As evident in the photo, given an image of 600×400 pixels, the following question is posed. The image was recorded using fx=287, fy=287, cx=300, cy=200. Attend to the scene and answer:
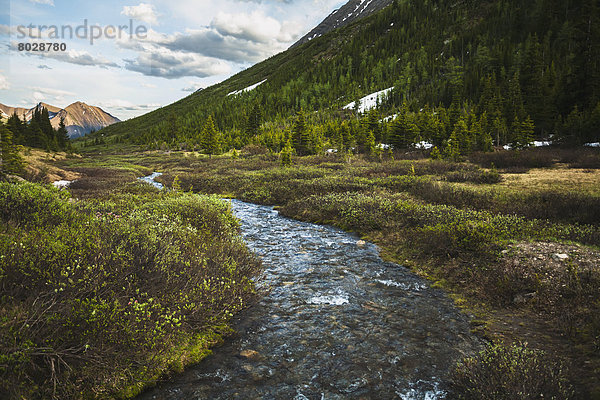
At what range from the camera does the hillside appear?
5028 cm

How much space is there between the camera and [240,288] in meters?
8.02

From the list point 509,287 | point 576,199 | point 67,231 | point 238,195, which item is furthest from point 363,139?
point 67,231

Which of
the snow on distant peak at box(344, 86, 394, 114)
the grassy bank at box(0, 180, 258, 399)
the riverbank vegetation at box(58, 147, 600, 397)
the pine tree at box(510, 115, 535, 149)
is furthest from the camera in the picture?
the snow on distant peak at box(344, 86, 394, 114)

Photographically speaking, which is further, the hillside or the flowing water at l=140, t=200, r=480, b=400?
the hillside

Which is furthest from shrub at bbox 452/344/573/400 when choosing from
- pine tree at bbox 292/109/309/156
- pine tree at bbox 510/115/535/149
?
pine tree at bbox 292/109/309/156

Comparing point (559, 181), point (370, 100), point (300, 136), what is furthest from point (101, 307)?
point (370, 100)

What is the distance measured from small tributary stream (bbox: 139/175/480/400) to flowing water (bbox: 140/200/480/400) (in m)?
0.02

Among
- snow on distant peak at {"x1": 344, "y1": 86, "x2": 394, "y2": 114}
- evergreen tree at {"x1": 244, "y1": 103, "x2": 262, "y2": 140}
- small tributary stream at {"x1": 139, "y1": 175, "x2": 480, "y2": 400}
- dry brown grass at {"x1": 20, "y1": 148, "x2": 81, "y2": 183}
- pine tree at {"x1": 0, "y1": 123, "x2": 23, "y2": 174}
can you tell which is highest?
snow on distant peak at {"x1": 344, "y1": 86, "x2": 394, "y2": 114}

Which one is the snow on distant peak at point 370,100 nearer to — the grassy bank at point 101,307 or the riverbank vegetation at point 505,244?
the riverbank vegetation at point 505,244

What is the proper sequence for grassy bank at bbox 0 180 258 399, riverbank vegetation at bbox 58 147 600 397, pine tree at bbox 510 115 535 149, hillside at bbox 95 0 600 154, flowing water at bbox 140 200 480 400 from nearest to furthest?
1. grassy bank at bbox 0 180 258 399
2. flowing water at bbox 140 200 480 400
3. riverbank vegetation at bbox 58 147 600 397
4. pine tree at bbox 510 115 535 149
5. hillside at bbox 95 0 600 154

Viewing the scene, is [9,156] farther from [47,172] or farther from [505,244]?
[505,244]

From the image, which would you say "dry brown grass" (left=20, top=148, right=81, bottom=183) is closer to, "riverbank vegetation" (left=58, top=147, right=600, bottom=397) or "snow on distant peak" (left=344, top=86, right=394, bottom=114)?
"riverbank vegetation" (left=58, top=147, right=600, bottom=397)

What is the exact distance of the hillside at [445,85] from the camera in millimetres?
50281

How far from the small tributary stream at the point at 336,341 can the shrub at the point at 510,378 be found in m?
0.54
